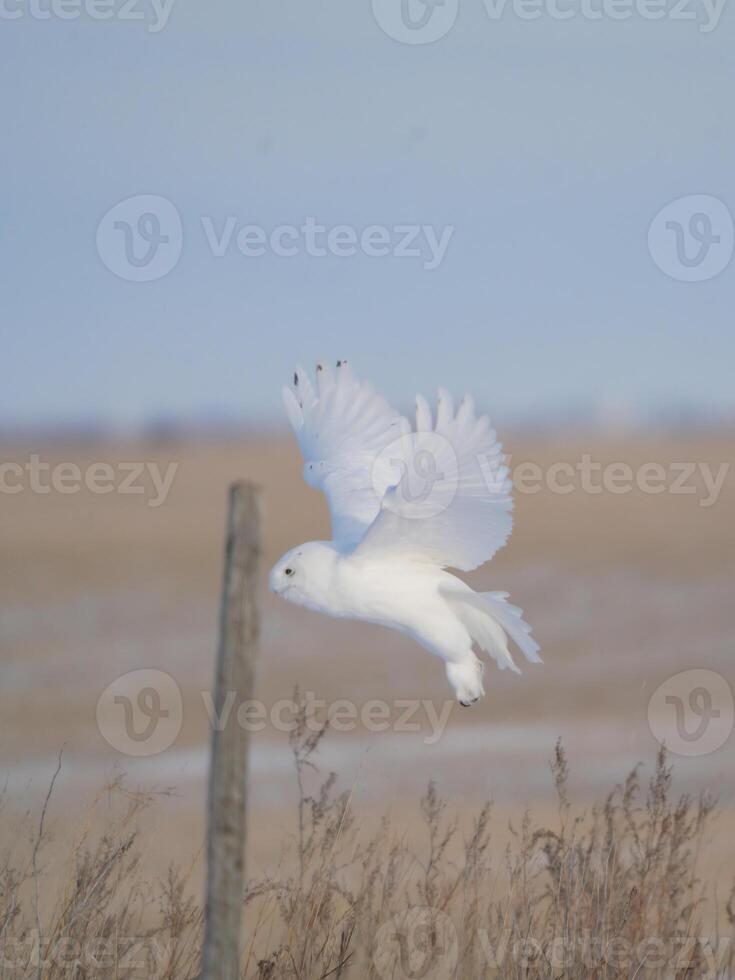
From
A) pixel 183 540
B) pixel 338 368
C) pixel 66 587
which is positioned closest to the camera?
pixel 338 368

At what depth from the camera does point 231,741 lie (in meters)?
4.91

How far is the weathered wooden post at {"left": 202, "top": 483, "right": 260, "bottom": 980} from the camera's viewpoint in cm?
483

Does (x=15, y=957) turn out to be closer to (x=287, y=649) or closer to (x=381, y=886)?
(x=381, y=886)

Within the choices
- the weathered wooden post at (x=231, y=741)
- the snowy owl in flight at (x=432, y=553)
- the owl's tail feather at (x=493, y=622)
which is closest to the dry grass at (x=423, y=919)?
the snowy owl in flight at (x=432, y=553)

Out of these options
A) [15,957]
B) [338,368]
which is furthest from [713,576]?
[15,957]

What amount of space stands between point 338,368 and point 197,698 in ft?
34.4

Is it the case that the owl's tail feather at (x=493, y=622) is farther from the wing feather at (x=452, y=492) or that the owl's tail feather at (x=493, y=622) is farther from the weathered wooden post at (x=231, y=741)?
the weathered wooden post at (x=231, y=741)

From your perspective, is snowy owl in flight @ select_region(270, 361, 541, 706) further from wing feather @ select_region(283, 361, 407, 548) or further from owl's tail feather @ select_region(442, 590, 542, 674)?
wing feather @ select_region(283, 361, 407, 548)

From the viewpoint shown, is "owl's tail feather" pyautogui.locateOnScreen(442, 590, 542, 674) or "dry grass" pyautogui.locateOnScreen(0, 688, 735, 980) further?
"owl's tail feather" pyautogui.locateOnScreen(442, 590, 542, 674)

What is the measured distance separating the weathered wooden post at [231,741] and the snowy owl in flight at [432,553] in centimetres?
139

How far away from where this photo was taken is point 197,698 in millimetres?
17703

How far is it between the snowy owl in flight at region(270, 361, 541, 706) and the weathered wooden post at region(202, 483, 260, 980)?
4.57ft

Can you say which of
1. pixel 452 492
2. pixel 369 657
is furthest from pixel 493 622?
pixel 369 657

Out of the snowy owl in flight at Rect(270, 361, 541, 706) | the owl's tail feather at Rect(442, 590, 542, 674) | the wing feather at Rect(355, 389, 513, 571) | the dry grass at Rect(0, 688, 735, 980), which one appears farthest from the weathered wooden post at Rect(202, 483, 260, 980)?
the owl's tail feather at Rect(442, 590, 542, 674)
